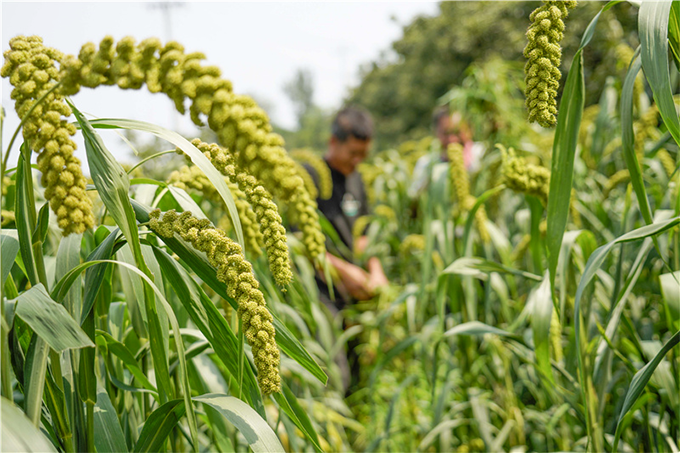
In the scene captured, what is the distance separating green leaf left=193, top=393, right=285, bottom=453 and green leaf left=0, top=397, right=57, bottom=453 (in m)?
0.18

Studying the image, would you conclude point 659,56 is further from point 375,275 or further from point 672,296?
point 375,275

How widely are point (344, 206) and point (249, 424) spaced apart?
252cm

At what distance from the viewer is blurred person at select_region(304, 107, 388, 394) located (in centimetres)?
258

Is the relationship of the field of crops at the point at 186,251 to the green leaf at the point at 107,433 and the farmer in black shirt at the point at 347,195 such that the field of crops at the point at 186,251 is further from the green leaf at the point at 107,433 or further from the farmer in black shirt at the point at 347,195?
the farmer in black shirt at the point at 347,195

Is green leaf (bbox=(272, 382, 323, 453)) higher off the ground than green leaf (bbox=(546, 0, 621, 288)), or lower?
lower

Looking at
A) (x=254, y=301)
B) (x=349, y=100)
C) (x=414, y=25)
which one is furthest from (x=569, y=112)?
(x=349, y=100)

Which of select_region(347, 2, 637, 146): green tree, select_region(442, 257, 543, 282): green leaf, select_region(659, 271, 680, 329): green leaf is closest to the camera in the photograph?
select_region(659, 271, 680, 329): green leaf

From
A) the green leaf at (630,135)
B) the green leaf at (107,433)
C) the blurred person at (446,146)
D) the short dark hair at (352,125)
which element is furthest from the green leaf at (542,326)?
the short dark hair at (352,125)

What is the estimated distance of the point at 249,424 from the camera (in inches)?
20.1

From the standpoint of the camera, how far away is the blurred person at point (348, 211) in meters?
2.58

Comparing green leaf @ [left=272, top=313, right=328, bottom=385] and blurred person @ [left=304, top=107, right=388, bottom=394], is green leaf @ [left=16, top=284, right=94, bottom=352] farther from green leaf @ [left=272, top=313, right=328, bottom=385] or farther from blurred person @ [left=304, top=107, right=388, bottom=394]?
blurred person @ [left=304, top=107, right=388, bottom=394]

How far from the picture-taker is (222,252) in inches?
18.2

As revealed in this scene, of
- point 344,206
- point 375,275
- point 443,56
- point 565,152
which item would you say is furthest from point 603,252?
point 443,56

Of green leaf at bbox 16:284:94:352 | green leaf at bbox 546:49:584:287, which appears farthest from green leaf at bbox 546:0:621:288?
green leaf at bbox 16:284:94:352
